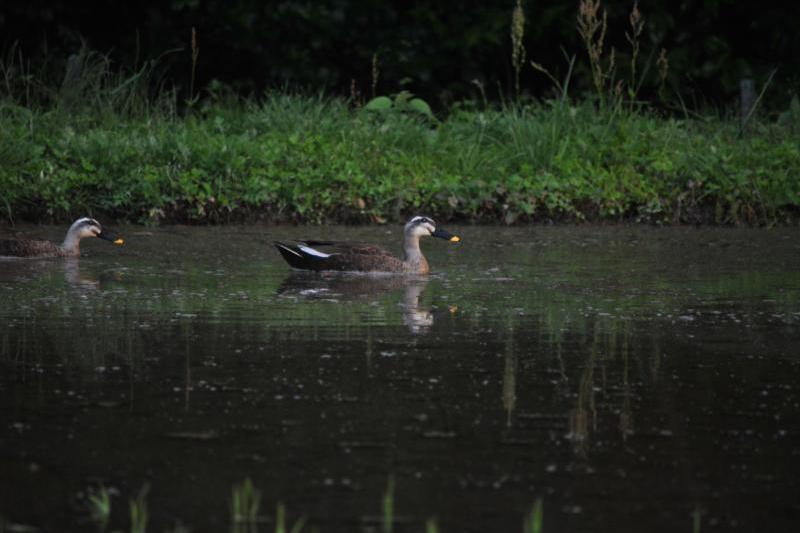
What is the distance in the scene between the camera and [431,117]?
18.6m

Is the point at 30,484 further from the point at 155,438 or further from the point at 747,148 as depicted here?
the point at 747,148

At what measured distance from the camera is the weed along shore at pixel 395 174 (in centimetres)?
1590

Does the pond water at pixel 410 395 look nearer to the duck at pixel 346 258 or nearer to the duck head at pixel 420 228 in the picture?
the duck at pixel 346 258

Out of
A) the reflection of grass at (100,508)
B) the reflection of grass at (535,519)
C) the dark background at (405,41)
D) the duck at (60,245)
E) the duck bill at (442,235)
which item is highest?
the dark background at (405,41)

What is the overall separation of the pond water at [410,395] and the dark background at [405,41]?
8521 mm

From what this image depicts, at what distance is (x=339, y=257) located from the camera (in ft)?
42.9

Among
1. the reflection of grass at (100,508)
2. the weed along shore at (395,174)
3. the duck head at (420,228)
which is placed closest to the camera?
the reflection of grass at (100,508)

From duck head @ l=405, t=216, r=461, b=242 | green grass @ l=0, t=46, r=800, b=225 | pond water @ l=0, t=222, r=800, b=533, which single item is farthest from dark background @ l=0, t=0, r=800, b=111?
pond water @ l=0, t=222, r=800, b=533

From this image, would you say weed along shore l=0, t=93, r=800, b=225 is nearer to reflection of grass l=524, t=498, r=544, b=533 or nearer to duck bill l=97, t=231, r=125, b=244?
duck bill l=97, t=231, r=125, b=244

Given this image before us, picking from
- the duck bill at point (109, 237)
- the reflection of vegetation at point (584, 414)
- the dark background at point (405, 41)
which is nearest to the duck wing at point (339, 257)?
the duck bill at point (109, 237)

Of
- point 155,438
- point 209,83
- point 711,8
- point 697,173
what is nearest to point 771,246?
point 697,173

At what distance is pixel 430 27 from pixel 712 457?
15766 mm

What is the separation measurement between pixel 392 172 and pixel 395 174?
48 mm

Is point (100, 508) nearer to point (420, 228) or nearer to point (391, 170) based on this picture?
point (420, 228)
